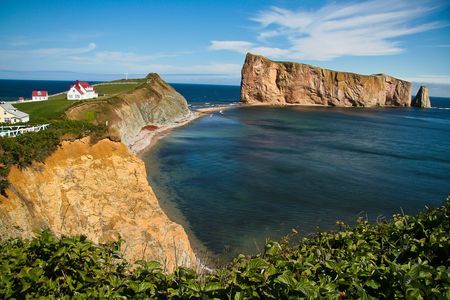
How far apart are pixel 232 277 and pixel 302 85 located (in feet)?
472

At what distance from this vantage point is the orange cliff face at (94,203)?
14.8 m

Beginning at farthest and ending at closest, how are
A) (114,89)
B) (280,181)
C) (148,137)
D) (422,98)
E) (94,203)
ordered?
(422,98) → (114,89) → (148,137) → (280,181) → (94,203)

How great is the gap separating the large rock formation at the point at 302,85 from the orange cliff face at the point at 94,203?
406ft

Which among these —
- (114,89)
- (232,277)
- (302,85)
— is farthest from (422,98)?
(232,277)

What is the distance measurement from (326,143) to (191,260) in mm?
48731

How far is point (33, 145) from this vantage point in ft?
54.4

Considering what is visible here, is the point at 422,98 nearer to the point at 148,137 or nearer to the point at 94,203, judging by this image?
the point at 148,137

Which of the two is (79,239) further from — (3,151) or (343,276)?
(3,151)

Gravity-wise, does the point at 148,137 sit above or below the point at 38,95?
below

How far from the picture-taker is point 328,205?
2917 centimetres

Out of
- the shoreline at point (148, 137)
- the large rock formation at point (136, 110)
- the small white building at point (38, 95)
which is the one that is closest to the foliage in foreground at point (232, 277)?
the large rock formation at point (136, 110)

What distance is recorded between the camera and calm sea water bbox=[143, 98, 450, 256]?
2525cm

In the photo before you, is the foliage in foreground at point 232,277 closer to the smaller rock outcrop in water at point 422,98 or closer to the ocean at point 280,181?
the ocean at point 280,181

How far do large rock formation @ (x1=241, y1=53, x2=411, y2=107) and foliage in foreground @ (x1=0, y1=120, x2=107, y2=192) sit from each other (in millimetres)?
123531
